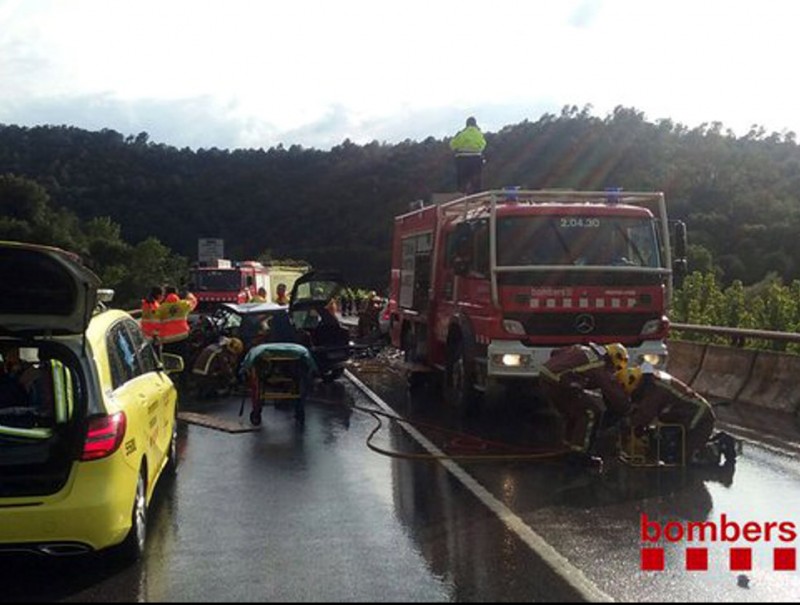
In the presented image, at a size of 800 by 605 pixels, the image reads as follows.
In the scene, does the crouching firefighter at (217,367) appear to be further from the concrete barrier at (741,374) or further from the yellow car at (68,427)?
the yellow car at (68,427)

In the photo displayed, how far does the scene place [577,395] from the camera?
330 inches

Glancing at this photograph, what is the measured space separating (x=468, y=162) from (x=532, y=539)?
8881mm

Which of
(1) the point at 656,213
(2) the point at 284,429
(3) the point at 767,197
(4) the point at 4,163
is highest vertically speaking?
(4) the point at 4,163

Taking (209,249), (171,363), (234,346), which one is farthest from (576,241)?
(209,249)

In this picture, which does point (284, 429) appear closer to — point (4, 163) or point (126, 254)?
point (126, 254)

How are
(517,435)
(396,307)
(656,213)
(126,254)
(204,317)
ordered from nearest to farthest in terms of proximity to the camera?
(517,435) → (656,213) → (396,307) → (204,317) → (126,254)

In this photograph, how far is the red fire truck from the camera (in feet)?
34.2

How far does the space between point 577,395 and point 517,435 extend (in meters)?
1.90

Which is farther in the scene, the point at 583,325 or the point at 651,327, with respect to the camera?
the point at 651,327

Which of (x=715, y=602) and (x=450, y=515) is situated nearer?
(x=715, y=602)

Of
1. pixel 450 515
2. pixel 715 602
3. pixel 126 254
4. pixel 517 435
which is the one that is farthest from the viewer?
pixel 126 254

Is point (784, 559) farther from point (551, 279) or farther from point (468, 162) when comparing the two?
point (468, 162)

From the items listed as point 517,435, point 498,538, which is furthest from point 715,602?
point 517,435

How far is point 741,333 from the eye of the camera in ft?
43.8
